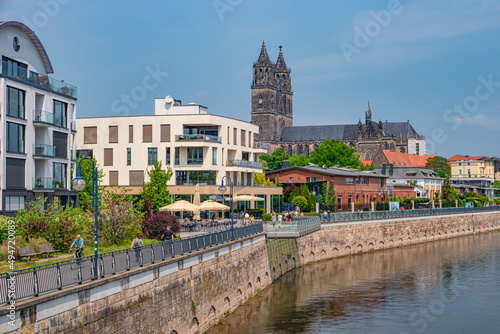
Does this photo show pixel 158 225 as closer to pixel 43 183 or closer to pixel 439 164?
pixel 43 183

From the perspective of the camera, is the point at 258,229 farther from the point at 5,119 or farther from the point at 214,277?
the point at 5,119

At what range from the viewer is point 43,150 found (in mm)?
42031

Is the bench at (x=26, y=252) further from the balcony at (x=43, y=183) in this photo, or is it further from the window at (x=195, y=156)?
the window at (x=195, y=156)

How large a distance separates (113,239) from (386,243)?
142 feet

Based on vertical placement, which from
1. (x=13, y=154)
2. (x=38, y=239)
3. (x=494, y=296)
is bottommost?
(x=494, y=296)

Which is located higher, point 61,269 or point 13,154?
point 13,154

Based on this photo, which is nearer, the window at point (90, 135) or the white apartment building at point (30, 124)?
the white apartment building at point (30, 124)

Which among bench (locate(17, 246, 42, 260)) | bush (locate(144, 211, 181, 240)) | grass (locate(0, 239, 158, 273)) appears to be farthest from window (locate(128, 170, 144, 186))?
bench (locate(17, 246, 42, 260))

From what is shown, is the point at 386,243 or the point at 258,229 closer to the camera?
the point at 258,229

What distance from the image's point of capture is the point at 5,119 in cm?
3766

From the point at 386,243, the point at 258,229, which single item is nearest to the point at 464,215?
the point at 386,243

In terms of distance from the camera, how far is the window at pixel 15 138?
3847cm

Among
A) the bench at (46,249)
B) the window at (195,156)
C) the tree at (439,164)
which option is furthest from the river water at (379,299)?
the tree at (439,164)

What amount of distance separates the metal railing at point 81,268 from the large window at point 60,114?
66.0 feet
